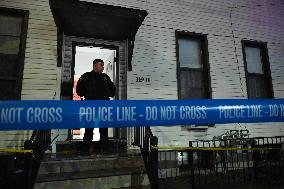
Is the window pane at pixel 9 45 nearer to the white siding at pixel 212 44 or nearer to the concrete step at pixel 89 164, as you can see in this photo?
the white siding at pixel 212 44

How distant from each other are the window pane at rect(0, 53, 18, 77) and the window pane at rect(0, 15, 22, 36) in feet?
2.21

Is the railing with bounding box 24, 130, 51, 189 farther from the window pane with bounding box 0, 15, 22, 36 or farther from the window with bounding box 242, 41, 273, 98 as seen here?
the window with bounding box 242, 41, 273, 98

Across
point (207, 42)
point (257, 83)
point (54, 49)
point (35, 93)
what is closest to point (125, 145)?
point (35, 93)

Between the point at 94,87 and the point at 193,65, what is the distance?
4.14m

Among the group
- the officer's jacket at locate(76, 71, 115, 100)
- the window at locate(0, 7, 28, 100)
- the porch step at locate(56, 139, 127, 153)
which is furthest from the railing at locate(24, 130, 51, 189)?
the window at locate(0, 7, 28, 100)

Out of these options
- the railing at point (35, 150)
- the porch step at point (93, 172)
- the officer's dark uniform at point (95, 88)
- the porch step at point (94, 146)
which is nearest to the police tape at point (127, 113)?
the railing at point (35, 150)

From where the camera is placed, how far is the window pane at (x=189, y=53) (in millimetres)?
8477

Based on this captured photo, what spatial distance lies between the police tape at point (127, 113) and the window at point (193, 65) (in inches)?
178

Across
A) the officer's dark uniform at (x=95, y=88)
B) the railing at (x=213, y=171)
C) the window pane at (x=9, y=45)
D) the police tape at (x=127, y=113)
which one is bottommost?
the railing at (x=213, y=171)

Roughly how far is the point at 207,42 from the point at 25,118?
723 centimetres

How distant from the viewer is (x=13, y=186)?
4.12 metres

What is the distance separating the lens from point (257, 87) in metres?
9.34

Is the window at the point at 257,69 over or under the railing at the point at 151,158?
over

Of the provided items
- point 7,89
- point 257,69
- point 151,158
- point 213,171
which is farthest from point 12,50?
point 257,69
